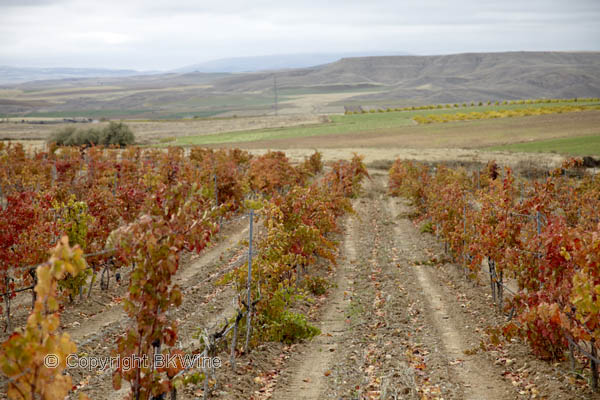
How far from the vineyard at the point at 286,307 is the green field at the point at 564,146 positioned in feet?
89.7

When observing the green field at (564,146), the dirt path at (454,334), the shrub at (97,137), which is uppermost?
the shrub at (97,137)

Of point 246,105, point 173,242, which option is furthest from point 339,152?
point 246,105

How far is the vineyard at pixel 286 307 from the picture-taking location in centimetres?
547

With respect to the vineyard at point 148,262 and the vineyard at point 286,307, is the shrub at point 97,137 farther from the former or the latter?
the vineyard at point 286,307

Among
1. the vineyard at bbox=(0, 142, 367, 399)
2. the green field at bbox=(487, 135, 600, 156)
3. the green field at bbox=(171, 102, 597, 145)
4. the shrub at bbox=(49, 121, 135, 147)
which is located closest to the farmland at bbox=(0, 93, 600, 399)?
the vineyard at bbox=(0, 142, 367, 399)

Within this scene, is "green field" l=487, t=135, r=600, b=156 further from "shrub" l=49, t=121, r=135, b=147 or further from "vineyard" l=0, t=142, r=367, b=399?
"shrub" l=49, t=121, r=135, b=147

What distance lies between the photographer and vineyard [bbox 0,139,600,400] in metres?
5.47

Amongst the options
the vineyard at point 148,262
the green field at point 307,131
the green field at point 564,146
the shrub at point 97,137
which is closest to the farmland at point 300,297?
the vineyard at point 148,262

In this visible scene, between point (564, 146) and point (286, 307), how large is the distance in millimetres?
40350

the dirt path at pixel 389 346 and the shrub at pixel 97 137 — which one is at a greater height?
the shrub at pixel 97 137

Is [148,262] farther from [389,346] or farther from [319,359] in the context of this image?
[389,346]

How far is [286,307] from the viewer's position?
11164mm

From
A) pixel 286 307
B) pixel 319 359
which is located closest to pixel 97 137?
pixel 286 307

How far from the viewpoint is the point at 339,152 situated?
1994 inches
